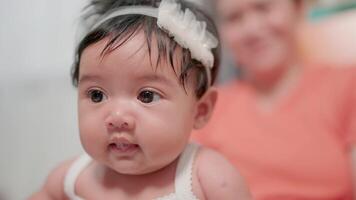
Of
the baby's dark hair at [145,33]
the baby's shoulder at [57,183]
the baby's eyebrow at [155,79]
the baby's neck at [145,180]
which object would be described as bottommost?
the baby's shoulder at [57,183]

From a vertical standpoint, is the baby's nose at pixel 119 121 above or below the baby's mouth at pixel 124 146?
above

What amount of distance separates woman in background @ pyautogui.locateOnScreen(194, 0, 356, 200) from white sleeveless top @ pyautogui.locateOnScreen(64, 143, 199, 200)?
0.50m

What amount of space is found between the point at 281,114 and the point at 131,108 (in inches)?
28.9

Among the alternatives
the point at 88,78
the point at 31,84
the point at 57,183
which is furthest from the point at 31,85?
the point at 88,78

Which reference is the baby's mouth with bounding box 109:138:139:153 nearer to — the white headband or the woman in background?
the white headband

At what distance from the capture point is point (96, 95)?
666mm

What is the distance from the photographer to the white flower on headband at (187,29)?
650 mm

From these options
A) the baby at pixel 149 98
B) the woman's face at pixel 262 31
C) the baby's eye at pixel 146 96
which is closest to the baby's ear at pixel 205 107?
the baby at pixel 149 98

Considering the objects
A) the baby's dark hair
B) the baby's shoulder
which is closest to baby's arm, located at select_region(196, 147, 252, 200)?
the baby's dark hair

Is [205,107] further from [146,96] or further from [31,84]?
[31,84]

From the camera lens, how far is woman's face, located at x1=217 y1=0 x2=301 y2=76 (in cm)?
132

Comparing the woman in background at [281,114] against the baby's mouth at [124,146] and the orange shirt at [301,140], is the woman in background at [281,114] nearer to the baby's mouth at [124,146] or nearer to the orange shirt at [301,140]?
the orange shirt at [301,140]

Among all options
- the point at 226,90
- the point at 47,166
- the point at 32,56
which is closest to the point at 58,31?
the point at 32,56

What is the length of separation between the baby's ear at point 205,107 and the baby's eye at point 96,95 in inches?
6.1
